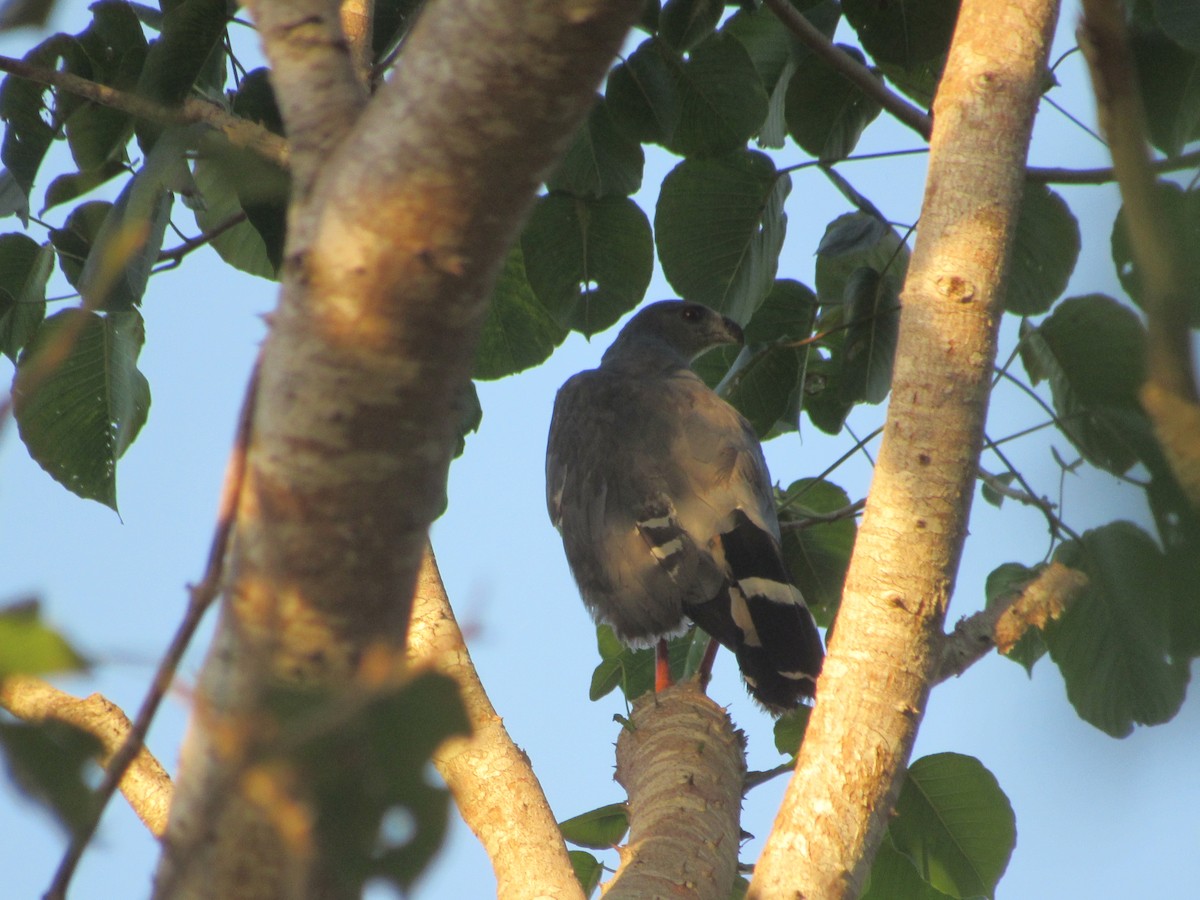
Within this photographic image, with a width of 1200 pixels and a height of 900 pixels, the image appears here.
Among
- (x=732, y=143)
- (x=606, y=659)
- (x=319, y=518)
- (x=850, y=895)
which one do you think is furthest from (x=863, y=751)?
(x=606, y=659)

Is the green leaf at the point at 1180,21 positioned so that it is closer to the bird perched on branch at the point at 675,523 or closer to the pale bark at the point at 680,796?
the bird perched on branch at the point at 675,523

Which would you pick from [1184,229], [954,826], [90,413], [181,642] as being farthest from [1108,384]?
[90,413]

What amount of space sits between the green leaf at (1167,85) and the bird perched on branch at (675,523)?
1.59m

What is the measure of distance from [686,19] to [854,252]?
0.83m

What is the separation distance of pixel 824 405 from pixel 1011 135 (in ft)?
5.98

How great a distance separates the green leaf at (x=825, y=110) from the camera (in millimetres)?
3561

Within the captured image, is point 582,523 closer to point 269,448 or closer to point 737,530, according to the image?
point 737,530

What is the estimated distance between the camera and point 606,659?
4.29 metres

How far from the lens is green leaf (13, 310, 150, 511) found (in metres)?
3.24

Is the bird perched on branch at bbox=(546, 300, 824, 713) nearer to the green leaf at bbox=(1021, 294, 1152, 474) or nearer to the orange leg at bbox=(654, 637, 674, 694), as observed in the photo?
the orange leg at bbox=(654, 637, 674, 694)

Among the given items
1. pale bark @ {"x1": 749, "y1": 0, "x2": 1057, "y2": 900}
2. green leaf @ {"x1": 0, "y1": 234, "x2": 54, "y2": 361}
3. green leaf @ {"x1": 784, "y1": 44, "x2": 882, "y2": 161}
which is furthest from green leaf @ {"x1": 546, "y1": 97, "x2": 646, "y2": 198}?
green leaf @ {"x1": 0, "y1": 234, "x2": 54, "y2": 361}

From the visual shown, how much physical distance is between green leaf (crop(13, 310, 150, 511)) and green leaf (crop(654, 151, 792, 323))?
5.30ft

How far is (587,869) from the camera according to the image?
3.22 meters

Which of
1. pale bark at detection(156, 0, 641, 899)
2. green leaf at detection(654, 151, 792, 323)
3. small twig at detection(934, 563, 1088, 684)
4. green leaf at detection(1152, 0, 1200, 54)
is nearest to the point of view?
pale bark at detection(156, 0, 641, 899)
